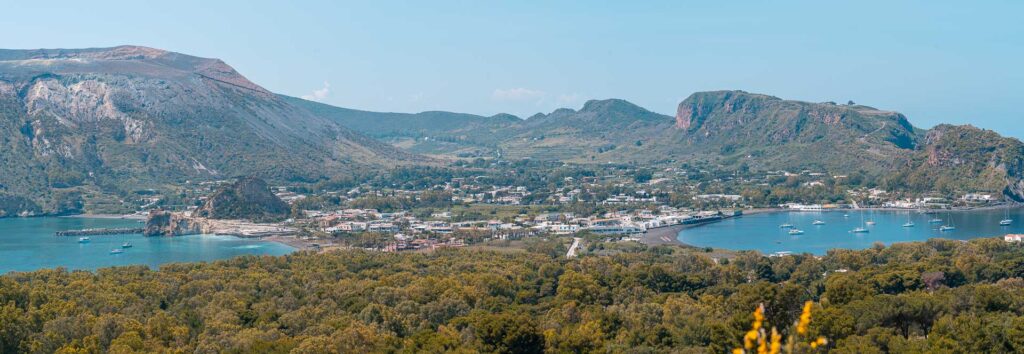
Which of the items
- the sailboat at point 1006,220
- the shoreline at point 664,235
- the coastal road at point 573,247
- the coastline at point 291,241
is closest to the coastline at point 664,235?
the shoreline at point 664,235

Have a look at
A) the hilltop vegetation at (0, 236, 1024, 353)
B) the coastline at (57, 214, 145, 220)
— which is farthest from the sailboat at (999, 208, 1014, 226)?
the coastline at (57, 214, 145, 220)

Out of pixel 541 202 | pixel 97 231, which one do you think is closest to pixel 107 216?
pixel 97 231

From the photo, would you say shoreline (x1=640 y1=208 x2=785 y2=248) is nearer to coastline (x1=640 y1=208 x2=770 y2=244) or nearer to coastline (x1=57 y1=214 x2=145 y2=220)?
coastline (x1=640 y1=208 x2=770 y2=244)

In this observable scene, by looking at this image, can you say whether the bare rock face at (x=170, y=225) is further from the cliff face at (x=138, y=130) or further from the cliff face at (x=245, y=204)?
the cliff face at (x=138, y=130)

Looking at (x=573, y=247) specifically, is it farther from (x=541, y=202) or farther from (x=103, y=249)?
(x=541, y=202)

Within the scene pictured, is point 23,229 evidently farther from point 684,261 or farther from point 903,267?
point 903,267

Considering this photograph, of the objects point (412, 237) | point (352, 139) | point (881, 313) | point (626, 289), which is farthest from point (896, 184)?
point (352, 139)
